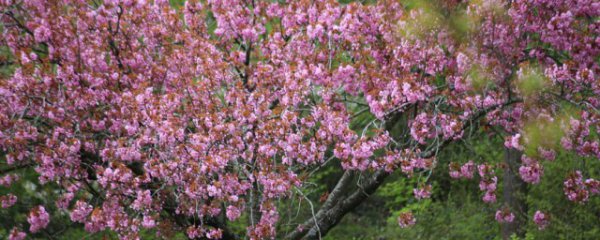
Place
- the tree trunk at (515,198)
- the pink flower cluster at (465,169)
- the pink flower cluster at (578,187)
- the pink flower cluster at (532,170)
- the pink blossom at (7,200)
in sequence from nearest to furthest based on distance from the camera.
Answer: the pink flower cluster at (578,187), the pink flower cluster at (532,170), the pink flower cluster at (465,169), the pink blossom at (7,200), the tree trunk at (515,198)

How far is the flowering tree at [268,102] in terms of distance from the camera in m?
5.69

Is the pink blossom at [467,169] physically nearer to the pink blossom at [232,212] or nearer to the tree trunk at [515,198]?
the pink blossom at [232,212]

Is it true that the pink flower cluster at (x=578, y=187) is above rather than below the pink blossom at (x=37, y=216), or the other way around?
below

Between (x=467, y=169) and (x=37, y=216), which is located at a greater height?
(x=37, y=216)

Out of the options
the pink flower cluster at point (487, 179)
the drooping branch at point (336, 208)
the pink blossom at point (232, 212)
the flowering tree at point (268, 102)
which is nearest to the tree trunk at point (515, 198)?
the pink flower cluster at point (487, 179)

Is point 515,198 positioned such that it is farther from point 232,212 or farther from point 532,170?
point 232,212

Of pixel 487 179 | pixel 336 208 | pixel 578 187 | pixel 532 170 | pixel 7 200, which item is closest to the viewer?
pixel 578 187

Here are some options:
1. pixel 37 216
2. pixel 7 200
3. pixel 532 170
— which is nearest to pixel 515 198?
pixel 532 170

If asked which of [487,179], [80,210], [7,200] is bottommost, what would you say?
[487,179]

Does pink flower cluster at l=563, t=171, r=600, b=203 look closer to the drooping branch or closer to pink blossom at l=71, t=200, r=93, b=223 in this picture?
the drooping branch

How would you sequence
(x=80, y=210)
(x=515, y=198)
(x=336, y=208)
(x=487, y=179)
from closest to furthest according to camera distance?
(x=80, y=210)
(x=487, y=179)
(x=336, y=208)
(x=515, y=198)

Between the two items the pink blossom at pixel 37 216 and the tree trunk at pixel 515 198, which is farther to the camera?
the tree trunk at pixel 515 198

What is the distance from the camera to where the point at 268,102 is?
20.6ft

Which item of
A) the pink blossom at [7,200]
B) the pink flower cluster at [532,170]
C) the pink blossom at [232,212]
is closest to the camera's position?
the pink flower cluster at [532,170]
